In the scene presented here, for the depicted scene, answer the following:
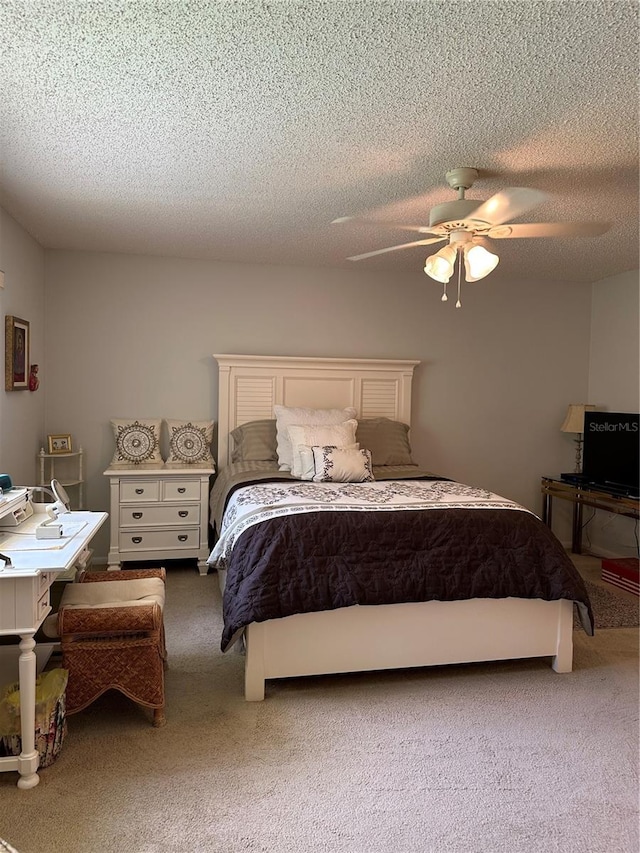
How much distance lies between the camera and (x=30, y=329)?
392 centimetres

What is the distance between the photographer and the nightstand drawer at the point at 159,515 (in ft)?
13.6

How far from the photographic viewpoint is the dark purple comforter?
100 inches

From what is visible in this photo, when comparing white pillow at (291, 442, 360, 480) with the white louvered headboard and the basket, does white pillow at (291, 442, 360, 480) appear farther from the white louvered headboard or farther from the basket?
the basket

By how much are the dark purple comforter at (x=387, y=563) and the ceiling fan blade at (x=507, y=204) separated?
1353 mm

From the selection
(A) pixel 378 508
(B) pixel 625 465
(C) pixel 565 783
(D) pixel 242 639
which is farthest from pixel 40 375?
(B) pixel 625 465

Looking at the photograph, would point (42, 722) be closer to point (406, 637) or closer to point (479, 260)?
point (406, 637)

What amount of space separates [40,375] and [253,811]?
11.1 feet

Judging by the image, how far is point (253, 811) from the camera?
75.1 inches

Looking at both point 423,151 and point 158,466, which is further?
point 158,466

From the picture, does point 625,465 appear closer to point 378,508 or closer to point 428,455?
point 428,455

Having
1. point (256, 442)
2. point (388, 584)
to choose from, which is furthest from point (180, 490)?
point (388, 584)

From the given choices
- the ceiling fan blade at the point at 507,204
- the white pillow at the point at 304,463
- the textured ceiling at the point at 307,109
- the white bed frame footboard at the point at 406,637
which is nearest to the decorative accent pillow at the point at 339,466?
the white pillow at the point at 304,463

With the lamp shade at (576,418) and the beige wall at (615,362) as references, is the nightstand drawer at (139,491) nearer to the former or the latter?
the lamp shade at (576,418)

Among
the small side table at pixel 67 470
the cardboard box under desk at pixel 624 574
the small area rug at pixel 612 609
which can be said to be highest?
the small side table at pixel 67 470
